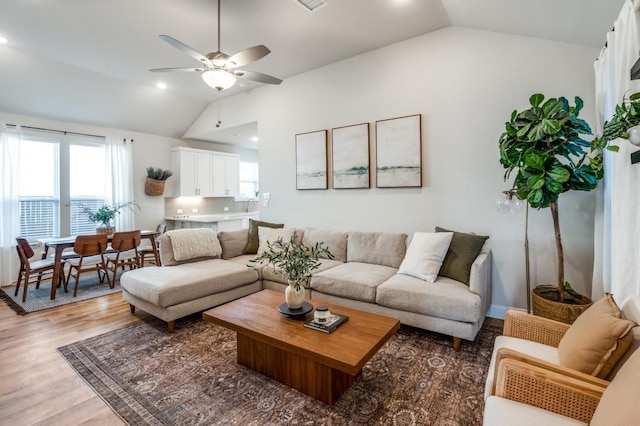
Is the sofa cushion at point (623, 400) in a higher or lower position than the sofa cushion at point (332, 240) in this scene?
lower

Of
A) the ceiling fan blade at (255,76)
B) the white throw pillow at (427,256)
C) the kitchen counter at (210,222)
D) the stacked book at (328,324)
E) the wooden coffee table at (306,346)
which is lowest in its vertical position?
the wooden coffee table at (306,346)

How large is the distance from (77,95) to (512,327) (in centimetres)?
638

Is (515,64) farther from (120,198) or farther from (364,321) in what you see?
(120,198)

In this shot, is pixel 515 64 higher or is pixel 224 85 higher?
pixel 515 64

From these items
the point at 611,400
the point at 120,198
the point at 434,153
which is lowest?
the point at 611,400

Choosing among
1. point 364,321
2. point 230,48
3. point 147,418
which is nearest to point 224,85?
point 230,48

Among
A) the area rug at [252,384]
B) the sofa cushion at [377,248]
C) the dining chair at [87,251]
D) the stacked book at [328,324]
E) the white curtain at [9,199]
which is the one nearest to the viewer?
the area rug at [252,384]

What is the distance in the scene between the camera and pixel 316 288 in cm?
330

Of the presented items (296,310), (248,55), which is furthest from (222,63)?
(296,310)

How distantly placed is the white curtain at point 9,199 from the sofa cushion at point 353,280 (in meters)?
4.86

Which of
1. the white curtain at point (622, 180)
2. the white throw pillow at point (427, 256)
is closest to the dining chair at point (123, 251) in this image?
the white throw pillow at point (427, 256)

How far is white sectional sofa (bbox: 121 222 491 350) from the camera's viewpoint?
8.58ft

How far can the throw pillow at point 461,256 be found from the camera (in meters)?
2.91

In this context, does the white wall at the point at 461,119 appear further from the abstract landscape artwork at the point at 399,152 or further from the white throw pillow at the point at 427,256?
the white throw pillow at the point at 427,256
